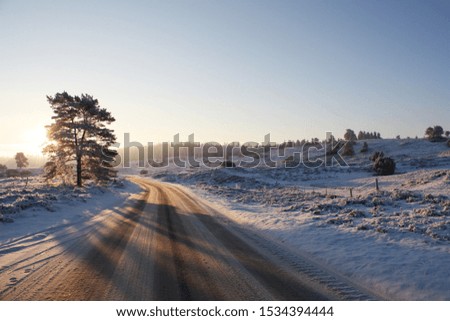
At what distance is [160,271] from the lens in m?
7.07

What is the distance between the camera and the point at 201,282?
20.9ft

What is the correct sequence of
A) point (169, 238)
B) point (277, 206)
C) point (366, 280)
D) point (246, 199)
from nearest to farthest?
point (366, 280), point (169, 238), point (277, 206), point (246, 199)

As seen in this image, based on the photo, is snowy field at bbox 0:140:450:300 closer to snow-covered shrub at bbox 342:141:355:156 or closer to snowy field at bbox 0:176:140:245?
snowy field at bbox 0:176:140:245

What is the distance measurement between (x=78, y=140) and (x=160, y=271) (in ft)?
90.8

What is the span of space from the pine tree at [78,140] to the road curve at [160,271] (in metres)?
20.5

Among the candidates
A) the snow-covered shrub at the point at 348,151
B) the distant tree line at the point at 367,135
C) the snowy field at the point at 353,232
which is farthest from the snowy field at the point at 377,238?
the distant tree line at the point at 367,135

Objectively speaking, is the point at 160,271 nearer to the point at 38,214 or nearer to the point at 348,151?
the point at 38,214

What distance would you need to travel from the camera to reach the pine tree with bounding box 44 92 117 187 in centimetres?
2934

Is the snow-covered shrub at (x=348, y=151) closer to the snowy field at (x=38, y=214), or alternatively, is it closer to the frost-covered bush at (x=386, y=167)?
the frost-covered bush at (x=386, y=167)

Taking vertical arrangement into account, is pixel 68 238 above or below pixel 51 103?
below
